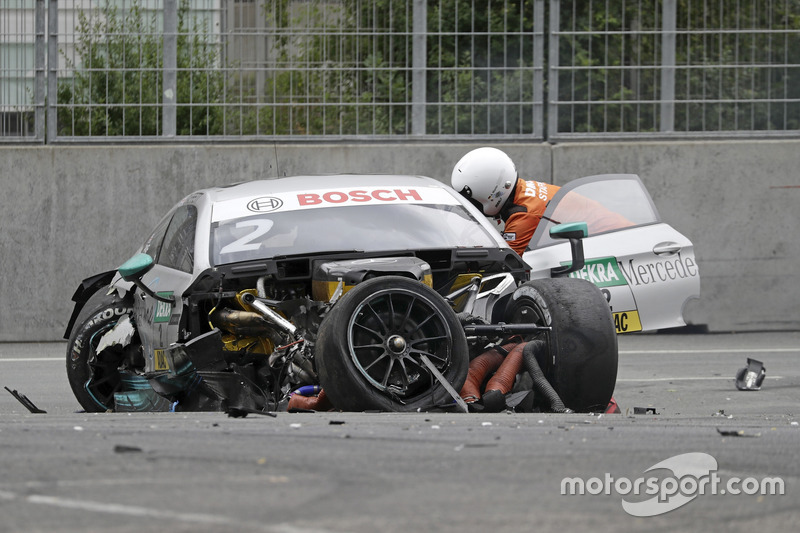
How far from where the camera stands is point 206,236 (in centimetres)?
705

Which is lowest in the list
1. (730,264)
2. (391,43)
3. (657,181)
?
(730,264)

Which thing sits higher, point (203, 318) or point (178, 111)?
point (178, 111)

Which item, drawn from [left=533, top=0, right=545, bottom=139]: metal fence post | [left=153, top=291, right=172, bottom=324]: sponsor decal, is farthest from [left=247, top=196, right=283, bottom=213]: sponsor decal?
[left=533, top=0, right=545, bottom=139]: metal fence post

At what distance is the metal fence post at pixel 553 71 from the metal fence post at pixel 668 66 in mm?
1040

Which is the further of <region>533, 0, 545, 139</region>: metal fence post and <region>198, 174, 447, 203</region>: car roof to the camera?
<region>533, 0, 545, 139</region>: metal fence post

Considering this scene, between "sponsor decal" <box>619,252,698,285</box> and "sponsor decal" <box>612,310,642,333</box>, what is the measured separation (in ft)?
0.64

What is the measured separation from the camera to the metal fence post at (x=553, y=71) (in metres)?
12.9

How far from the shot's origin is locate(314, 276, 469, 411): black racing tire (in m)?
5.92

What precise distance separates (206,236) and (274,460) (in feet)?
9.35

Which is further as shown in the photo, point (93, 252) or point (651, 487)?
point (93, 252)

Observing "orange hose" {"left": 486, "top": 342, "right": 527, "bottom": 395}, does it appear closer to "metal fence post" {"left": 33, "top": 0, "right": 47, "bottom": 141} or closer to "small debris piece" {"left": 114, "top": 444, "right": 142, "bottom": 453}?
"small debris piece" {"left": 114, "top": 444, "right": 142, "bottom": 453}

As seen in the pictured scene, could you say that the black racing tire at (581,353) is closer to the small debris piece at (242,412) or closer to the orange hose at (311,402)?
the orange hose at (311,402)

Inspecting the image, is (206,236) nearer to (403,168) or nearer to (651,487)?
(651,487)

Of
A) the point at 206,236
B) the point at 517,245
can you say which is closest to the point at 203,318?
the point at 206,236
